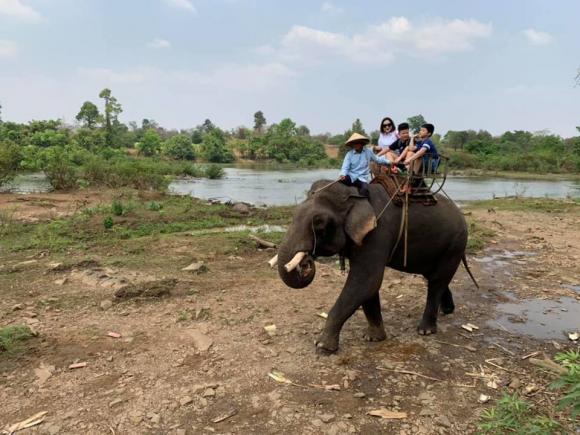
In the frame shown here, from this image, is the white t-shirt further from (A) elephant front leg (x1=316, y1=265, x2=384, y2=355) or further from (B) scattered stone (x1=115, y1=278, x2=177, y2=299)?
(B) scattered stone (x1=115, y1=278, x2=177, y2=299)

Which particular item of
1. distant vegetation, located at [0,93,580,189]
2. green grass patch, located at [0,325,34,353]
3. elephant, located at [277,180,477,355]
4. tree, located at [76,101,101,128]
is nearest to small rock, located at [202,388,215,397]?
elephant, located at [277,180,477,355]

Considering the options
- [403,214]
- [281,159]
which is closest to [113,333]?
[403,214]

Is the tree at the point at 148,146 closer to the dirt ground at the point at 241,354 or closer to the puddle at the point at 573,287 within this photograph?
the dirt ground at the point at 241,354

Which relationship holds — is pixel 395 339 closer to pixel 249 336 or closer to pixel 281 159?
pixel 249 336

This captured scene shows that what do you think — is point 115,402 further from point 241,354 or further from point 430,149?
point 430,149

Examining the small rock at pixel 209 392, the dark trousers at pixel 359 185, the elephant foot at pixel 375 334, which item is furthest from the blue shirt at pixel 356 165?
the small rock at pixel 209 392

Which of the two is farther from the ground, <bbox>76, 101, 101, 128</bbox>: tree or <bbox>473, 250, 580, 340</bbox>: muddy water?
<bbox>76, 101, 101, 128</bbox>: tree

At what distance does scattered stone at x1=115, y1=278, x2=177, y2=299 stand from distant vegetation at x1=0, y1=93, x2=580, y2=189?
628 inches

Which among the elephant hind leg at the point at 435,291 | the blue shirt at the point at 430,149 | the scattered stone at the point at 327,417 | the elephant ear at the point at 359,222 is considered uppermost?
the blue shirt at the point at 430,149

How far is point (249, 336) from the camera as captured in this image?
5.28m

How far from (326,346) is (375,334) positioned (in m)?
0.75

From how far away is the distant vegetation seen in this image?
2208 cm

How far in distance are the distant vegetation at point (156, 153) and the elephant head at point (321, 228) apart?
18.2 meters

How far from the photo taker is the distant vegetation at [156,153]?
72.4 feet
